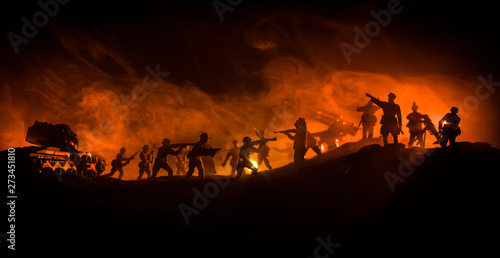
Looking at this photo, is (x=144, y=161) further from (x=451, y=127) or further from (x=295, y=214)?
(x=451, y=127)

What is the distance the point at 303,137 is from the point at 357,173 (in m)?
2.73

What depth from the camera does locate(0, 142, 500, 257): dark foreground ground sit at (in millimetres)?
7223

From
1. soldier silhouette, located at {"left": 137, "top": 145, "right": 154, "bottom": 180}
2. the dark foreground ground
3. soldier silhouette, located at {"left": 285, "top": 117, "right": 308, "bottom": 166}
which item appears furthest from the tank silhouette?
soldier silhouette, located at {"left": 285, "top": 117, "right": 308, "bottom": 166}

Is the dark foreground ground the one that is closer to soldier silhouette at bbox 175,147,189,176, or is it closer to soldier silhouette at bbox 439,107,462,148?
soldier silhouette at bbox 439,107,462,148

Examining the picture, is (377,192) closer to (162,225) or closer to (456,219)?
(456,219)

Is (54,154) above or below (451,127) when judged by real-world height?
above

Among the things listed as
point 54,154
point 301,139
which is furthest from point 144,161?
point 301,139

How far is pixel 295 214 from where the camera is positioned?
8.82 meters

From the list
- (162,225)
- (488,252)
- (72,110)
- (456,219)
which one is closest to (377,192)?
(456,219)

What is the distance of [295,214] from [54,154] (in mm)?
12495

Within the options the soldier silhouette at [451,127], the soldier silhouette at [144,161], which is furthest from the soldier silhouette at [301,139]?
the soldier silhouette at [144,161]

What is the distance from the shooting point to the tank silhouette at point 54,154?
13.1 m

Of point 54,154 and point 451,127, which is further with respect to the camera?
point 54,154

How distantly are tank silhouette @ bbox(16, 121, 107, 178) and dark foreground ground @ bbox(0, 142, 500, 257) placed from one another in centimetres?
328
